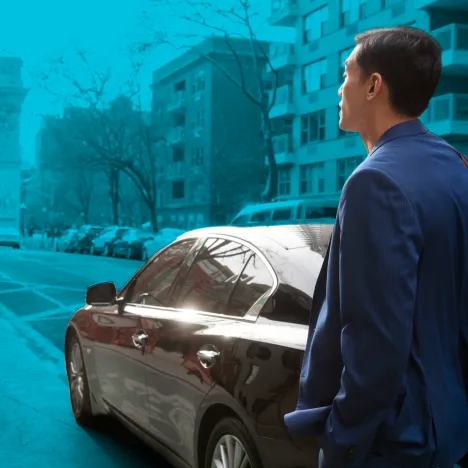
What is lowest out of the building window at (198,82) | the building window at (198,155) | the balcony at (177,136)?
the building window at (198,155)

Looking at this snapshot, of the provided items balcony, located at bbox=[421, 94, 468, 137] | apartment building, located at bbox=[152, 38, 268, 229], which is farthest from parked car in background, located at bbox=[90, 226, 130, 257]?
balcony, located at bbox=[421, 94, 468, 137]

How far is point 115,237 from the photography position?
4447 cm

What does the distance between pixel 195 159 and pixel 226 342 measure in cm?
6261

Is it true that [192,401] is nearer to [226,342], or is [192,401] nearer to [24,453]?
[226,342]

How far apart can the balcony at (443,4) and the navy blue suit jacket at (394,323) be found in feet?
117

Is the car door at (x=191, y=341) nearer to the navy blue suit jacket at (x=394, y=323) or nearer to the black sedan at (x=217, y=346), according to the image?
the black sedan at (x=217, y=346)

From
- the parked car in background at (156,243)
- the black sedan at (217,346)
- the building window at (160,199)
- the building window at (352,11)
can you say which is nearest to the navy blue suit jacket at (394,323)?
the black sedan at (217,346)

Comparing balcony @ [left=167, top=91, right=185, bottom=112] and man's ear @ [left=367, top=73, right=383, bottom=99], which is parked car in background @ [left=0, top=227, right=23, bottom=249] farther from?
man's ear @ [left=367, top=73, right=383, bottom=99]

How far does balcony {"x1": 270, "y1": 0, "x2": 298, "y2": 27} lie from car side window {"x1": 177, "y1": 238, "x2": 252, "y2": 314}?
1762 inches

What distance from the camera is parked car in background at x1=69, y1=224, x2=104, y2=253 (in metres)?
50.4

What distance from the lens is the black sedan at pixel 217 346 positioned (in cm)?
327

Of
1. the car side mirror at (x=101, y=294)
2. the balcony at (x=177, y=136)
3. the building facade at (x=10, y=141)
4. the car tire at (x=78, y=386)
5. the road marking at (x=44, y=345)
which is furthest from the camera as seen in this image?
the building facade at (x=10, y=141)

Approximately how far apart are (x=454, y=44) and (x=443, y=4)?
2.37 metres

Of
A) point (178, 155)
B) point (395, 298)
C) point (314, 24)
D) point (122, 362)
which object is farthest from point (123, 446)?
point (178, 155)
